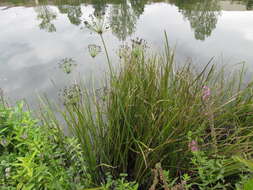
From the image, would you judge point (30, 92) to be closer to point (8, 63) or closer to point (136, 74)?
point (8, 63)

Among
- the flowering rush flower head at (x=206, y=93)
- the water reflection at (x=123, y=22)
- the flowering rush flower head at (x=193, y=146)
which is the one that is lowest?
the flowering rush flower head at (x=193, y=146)

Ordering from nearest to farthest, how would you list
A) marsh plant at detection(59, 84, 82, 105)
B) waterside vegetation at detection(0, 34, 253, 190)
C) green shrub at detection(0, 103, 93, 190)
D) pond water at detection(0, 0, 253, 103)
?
green shrub at detection(0, 103, 93, 190), waterside vegetation at detection(0, 34, 253, 190), marsh plant at detection(59, 84, 82, 105), pond water at detection(0, 0, 253, 103)

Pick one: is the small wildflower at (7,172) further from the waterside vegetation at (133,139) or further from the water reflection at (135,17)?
the water reflection at (135,17)

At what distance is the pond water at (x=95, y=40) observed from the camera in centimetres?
280

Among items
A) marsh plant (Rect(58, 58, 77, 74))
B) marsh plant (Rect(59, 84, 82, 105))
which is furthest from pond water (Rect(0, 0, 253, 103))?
marsh plant (Rect(59, 84, 82, 105))

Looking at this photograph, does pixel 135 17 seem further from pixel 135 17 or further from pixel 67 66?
pixel 67 66

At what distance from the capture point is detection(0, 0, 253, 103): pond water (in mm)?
2803

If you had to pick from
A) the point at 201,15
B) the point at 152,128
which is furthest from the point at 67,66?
the point at 201,15

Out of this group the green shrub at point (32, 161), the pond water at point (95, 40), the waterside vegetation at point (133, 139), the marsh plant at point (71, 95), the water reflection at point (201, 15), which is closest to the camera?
the green shrub at point (32, 161)

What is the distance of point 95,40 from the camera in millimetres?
4004

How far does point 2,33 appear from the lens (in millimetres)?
4547

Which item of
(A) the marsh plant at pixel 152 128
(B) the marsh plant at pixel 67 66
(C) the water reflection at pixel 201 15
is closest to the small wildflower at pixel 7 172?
(A) the marsh plant at pixel 152 128

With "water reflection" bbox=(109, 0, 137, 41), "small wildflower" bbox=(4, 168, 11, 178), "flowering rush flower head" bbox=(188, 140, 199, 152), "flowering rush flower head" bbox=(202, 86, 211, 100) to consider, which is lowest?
"small wildflower" bbox=(4, 168, 11, 178)

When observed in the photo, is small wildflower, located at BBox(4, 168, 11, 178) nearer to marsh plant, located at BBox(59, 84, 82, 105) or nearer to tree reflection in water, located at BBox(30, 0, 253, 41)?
marsh plant, located at BBox(59, 84, 82, 105)
